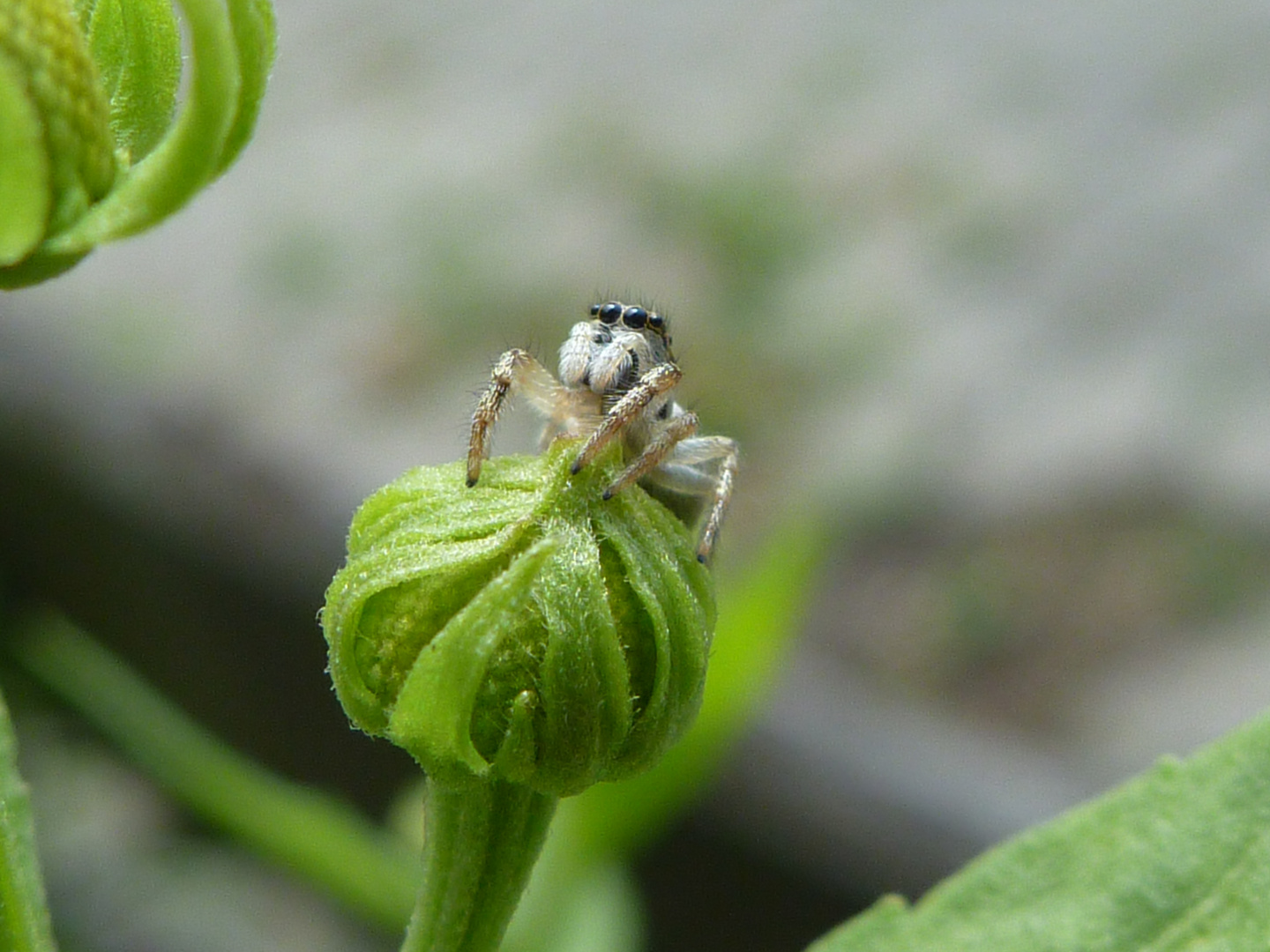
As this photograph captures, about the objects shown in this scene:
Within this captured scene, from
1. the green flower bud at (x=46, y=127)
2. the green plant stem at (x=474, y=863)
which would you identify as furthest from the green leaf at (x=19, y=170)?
the green plant stem at (x=474, y=863)

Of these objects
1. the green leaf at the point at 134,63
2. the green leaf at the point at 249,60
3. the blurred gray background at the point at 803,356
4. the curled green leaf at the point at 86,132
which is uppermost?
the blurred gray background at the point at 803,356

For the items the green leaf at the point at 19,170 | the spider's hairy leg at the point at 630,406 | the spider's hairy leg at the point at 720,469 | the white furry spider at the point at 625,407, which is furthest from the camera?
the spider's hairy leg at the point at 720,469

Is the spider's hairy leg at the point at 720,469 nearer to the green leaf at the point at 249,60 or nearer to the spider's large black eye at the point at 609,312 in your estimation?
the spider's large black eye at the point at 609,312

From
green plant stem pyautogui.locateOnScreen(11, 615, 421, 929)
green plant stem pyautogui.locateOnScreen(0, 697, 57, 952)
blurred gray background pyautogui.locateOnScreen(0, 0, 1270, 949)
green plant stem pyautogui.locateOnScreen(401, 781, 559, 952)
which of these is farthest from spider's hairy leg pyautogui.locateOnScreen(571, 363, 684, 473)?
blurred gray background pyautogui.locateOnScreen(0, 0, 1270, 949)

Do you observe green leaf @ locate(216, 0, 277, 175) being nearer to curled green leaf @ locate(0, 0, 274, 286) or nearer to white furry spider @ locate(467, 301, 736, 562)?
curled green leaf @ locate(0, 0, 274, 286)

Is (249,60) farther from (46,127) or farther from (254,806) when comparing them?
(254,806)

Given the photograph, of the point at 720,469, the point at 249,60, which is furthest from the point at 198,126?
the point at 720,469
